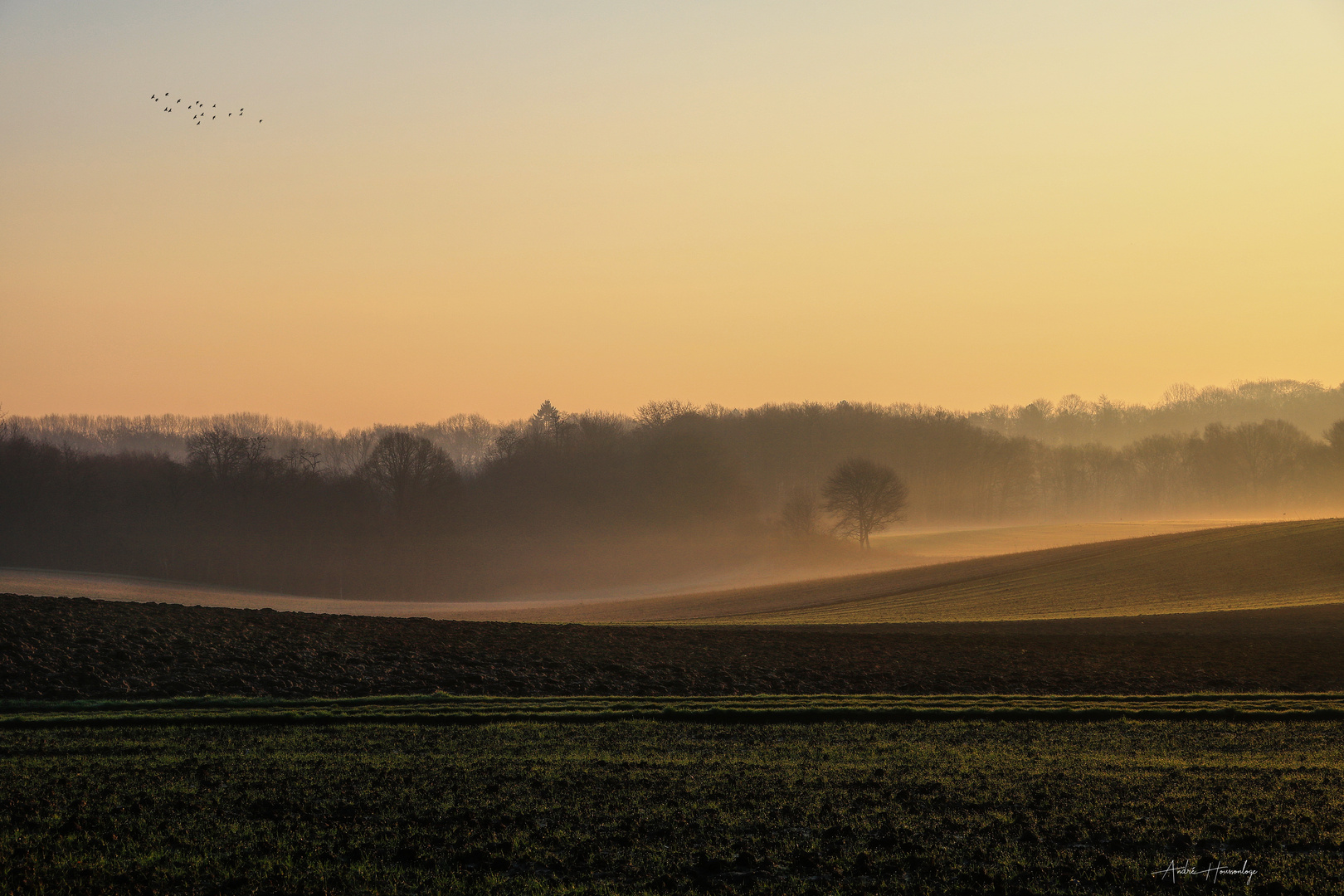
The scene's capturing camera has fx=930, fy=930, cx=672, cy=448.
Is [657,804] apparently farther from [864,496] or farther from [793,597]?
[864,496]

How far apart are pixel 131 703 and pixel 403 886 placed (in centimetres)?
1399

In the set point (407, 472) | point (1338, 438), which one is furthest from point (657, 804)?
point (1338, 438)

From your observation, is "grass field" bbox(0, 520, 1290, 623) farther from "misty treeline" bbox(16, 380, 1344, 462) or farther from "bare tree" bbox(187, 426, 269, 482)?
"misty treeline" bbox(16, 380, 1344, 462)

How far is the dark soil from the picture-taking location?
70.8ft

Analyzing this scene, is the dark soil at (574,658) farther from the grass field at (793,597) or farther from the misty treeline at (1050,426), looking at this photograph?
the misty treeline at (1050,426)

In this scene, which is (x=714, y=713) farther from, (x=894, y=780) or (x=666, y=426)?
(x=666, y=426)

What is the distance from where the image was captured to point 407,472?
9081 centimetres

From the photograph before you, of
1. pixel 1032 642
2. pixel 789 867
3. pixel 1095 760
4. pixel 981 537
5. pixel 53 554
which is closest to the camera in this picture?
pixel 789 867

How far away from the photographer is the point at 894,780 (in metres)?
11.9

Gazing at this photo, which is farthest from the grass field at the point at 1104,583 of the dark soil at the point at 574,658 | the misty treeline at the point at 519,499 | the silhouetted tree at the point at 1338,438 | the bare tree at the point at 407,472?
the silhouetted tree at the point at 1338,438

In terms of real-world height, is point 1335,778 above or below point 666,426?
below

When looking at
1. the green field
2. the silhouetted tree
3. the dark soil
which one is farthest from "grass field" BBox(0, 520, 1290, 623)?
the silhouetted tree

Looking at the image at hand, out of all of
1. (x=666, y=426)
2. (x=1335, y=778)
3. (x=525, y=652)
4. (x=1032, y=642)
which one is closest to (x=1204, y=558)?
(x=1032, y=642)

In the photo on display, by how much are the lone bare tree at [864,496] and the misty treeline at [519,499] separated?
3.23 meters
